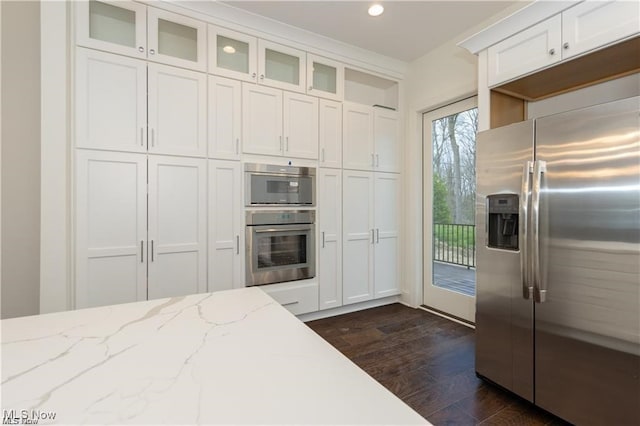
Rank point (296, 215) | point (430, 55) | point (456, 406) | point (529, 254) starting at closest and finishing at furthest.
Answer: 1. point (529, 254)
2. point (456, 406)
3. point (296, 215)
4. point (430, 55)

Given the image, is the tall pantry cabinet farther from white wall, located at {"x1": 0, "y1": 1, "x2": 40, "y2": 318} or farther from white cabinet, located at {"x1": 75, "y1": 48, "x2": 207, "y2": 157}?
white wall, located at {"x1": 0, "y1": 1, "x2": 40, "y2": 318}

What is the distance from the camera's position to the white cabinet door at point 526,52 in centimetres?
191

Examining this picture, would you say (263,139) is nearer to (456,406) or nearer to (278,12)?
(278,12)

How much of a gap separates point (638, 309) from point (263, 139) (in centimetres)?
273

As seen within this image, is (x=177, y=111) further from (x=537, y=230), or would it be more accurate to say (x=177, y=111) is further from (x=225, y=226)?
(x=537, y=230)

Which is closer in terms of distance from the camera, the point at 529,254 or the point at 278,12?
the point at 529,254

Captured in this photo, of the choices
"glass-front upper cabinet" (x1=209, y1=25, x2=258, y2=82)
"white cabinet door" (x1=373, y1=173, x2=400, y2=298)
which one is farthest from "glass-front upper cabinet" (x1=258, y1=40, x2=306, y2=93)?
"white cabinet door" (x1=373, y1=173, x2=400, y2=298)

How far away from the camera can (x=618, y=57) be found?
1868mm

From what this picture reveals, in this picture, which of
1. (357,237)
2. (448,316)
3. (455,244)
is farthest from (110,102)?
(448,316)

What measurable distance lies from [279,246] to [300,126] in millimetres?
1213

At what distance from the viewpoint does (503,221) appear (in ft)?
6.51

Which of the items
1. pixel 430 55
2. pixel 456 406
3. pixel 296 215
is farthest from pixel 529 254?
pixel 430 55

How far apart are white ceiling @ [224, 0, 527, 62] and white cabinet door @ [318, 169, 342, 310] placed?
4.53ft

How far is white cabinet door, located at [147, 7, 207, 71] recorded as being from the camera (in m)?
2.43
